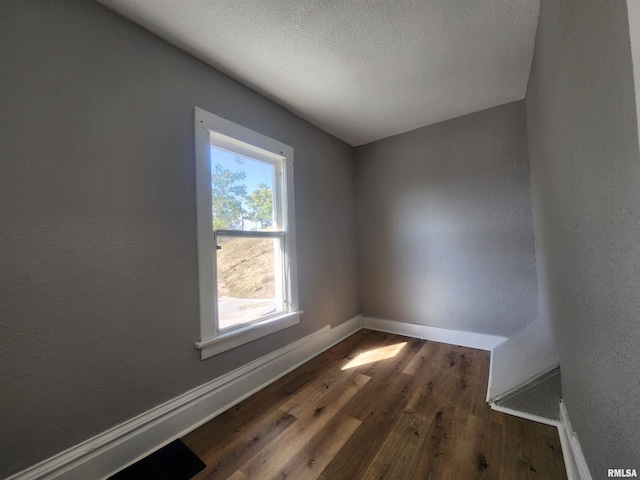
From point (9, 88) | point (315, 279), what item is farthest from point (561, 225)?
point (9, 88)

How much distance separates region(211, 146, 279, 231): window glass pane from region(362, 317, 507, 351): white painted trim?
1.91m

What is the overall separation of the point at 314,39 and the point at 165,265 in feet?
5.60

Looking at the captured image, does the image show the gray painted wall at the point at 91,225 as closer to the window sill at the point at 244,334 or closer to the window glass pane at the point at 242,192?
the window sill at the point at 244,334

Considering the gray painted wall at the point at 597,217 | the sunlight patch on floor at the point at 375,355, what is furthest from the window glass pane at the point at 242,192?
the gray painted wall at the point at 597,217

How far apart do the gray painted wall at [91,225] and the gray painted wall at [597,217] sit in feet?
6.17

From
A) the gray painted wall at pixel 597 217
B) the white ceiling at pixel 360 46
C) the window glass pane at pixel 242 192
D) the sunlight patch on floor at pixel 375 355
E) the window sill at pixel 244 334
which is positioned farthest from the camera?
the sunlight patch on floor at pixel 375 355

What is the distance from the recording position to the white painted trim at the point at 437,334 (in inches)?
97.4

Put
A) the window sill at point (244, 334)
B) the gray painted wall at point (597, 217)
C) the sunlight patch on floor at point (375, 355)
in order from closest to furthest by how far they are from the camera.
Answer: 1. the gray painted wall at point (597, 217)
2. the window sill at point (244, 334)
3. the sunlight patch on floor at point (375, 355)

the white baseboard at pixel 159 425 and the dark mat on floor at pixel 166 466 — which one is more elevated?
the white baseboard at pixel 159 425

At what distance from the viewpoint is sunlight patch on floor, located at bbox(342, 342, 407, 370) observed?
2.30 meters

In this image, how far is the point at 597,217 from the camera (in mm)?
785

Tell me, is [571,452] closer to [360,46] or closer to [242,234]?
[242,234]

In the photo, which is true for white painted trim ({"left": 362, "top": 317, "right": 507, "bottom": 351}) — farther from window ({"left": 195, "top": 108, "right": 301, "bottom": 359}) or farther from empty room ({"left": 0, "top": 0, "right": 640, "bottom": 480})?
window ({"left": 195, "top": 108, "right": 301, "bottom": 359})

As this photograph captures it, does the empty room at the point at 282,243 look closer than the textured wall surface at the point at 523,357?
Yes
